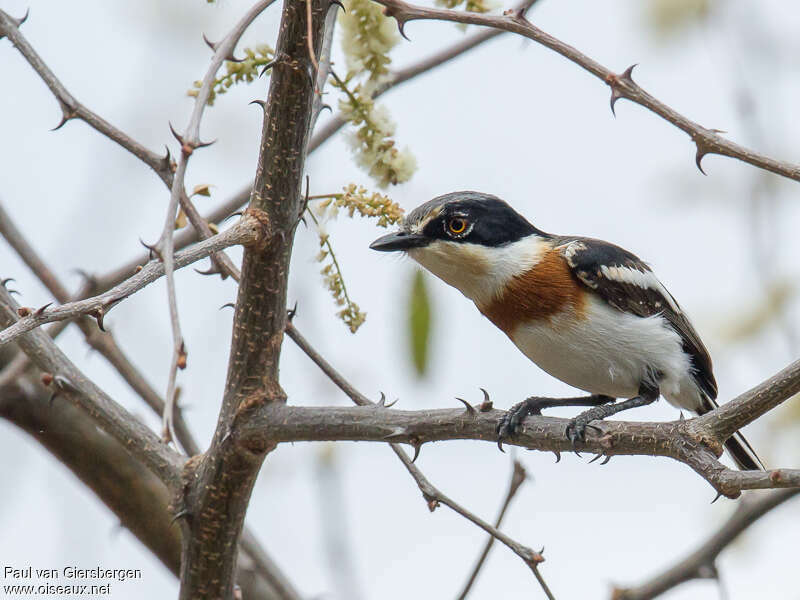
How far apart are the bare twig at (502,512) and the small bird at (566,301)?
31.5 inches

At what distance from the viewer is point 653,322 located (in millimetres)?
4488

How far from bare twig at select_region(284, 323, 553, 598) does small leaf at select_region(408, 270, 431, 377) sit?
17 centimetres

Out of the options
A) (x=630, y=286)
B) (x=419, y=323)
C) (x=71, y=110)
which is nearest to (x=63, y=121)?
(x=71, y=110)

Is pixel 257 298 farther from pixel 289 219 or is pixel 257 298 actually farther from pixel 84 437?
pixel 84 437

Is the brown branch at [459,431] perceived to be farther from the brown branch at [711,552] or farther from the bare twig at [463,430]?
the brown branch at [711,552]

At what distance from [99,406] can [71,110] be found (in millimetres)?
1003

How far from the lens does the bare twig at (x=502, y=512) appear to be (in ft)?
11.1

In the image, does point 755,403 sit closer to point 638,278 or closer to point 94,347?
point 638,278

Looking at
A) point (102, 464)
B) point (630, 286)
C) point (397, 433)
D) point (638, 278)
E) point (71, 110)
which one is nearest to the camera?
point (397, 433)

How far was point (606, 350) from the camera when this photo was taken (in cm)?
434

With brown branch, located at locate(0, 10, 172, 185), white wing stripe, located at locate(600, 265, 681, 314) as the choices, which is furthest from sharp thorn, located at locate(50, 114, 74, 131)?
white wing stripe, located at locate(600, 265, 681, 314)

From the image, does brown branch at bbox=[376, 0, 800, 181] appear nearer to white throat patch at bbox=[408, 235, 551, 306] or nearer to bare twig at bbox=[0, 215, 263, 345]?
bare twig at bbox=[0, 215, 263, 345]

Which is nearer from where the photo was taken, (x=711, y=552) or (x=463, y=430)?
(x=463, y=430)

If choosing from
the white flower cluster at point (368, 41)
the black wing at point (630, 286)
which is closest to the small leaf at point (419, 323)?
the white flower cluster at point (368, 41)
